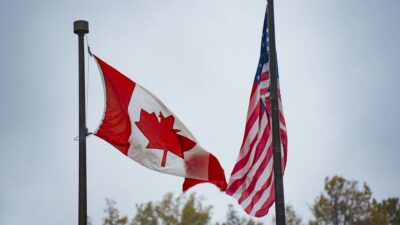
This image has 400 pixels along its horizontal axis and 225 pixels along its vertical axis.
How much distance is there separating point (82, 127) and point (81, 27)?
5.63 feet

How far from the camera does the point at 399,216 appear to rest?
3605 inches

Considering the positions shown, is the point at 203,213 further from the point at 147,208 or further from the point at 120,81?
the point at 120,81

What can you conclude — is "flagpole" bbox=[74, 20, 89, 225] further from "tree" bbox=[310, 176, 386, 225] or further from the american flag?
"tree" bbox=[310, 176, 386, 225]

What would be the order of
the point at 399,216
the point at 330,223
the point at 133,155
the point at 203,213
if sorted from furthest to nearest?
the point at 399,216, the point at 203,213, the point at 330,223, the point at 133,155

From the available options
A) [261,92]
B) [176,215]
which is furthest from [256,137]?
[176,215]

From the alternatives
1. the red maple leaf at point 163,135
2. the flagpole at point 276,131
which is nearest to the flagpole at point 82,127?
the red maple leaf at point 163,135

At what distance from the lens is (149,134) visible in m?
17.0

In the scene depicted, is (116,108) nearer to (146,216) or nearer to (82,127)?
(82,127)

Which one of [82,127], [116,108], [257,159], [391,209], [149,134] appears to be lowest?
[257,159]

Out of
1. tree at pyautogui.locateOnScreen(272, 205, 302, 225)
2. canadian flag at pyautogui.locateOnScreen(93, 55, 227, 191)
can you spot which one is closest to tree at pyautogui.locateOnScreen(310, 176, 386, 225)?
tree at pyautogui.locateOnScreen(272, 205, 302, 225)

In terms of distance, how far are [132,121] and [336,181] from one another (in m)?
47.7

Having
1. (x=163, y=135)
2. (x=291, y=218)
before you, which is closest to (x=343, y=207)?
(x=291, y=218)

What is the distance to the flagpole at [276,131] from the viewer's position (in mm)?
14688

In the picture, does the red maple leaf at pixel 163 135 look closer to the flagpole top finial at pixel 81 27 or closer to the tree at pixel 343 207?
the flagpole top finial at pixel 81 27
